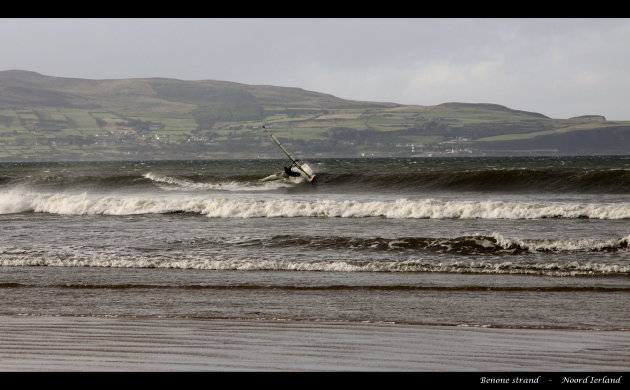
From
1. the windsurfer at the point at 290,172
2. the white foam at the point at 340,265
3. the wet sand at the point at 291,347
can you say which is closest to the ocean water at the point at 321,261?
the white foam at the point at 340,265

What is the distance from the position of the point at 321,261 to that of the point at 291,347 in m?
7.24

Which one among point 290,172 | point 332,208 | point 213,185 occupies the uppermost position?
point 290,172

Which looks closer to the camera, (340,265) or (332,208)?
(340,265)

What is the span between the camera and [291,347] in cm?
803

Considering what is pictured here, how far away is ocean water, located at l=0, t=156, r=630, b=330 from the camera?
10.5 m

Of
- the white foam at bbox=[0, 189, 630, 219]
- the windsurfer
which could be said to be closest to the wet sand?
the white foam at bbox=[0, 189, 630, 219]

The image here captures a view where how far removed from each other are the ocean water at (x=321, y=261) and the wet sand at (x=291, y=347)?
63 cm

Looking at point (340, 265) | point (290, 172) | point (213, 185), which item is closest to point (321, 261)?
point (340, 265)

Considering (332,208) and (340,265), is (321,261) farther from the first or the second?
(332,208)

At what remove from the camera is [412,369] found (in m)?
7.05

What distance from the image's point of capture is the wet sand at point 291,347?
7.21 metres
